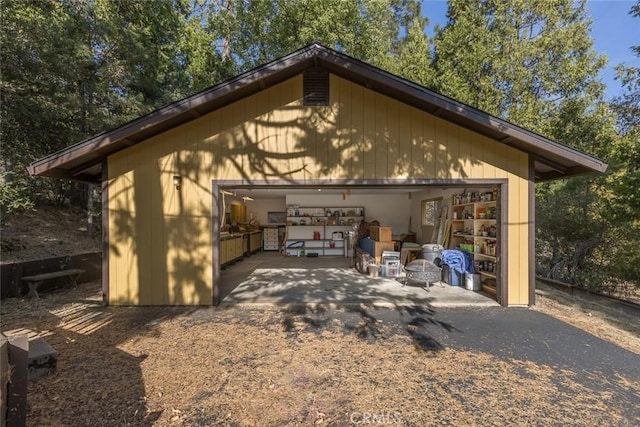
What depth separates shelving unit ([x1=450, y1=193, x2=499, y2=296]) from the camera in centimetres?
653

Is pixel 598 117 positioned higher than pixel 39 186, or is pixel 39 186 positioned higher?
pixel 598 117

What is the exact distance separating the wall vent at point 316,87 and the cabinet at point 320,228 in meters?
7.67

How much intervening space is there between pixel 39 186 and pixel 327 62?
10786 mm

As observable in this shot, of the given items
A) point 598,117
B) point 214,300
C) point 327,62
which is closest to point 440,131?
point 327,62

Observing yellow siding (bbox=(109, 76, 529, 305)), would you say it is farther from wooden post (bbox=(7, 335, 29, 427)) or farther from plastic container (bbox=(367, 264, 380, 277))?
wooden post (bbox=(7, 335, 29, 427))

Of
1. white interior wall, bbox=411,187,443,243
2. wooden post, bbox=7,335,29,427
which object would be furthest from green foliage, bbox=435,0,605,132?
wooden post, bbox=7,335,29,427

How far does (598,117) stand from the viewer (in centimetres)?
1205

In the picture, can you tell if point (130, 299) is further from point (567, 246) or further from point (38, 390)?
point (567, 246)

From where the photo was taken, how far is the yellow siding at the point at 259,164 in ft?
18.9

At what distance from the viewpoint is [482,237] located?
22.5 feet

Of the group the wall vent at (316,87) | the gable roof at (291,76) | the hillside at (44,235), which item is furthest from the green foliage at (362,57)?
the wall vent at (316,87)

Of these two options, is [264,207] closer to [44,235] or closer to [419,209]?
[419,209]

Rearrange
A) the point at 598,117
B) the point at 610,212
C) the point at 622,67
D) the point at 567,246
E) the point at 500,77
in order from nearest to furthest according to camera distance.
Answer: the point at 610,212 < the point at 622,67 < the point at 567,246 < the point at 598,117 < the point at 500,77

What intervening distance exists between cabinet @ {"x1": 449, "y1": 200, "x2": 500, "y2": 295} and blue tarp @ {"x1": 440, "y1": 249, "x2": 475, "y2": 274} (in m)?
0.12
